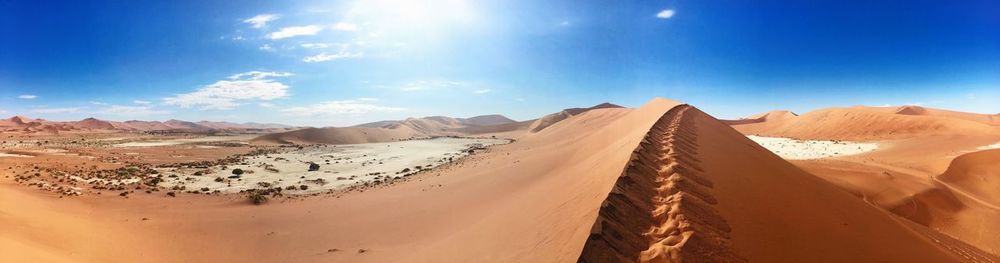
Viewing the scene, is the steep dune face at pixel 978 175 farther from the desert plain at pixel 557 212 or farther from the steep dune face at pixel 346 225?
the steep dune face at pixel 346 225

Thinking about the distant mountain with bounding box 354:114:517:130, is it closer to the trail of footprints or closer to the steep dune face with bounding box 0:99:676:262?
the steep dune face with bounding box 0:99:676:262

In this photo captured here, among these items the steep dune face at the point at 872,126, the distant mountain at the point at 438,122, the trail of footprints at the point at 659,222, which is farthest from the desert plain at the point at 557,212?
the distant mountain at the point at 438,122

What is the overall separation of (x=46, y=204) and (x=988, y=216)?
23.3m

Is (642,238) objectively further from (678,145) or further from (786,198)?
(678,145)

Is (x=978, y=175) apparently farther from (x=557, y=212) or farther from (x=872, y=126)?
(x=872, y=126)

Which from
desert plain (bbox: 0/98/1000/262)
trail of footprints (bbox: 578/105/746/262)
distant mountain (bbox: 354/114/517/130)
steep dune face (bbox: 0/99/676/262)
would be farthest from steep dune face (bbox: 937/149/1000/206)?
distant mountain (bbox: 354/114/517/130)

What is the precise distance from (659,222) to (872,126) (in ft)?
116

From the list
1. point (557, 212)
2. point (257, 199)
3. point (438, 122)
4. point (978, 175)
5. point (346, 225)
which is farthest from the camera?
point (438, 122)

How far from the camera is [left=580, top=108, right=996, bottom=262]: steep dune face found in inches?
148

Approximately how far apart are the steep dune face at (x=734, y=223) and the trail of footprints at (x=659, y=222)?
1 cm

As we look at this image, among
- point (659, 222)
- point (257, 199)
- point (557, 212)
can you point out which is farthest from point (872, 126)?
point (257, 199)

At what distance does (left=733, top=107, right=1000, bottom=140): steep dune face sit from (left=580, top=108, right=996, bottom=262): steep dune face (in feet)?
81.6

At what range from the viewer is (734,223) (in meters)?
4.44

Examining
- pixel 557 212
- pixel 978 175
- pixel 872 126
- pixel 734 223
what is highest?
pixel 872 126
